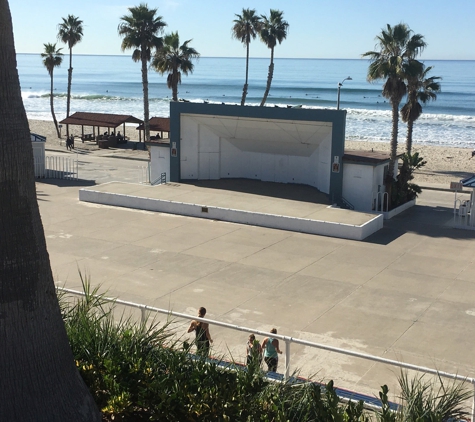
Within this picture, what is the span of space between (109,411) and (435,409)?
3319mm

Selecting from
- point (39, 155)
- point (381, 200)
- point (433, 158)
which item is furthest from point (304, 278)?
point (433, 158)

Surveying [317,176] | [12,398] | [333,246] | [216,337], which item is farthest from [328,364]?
[317,176]

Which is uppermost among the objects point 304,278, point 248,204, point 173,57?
point 173,57

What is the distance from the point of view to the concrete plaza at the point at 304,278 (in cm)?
1252

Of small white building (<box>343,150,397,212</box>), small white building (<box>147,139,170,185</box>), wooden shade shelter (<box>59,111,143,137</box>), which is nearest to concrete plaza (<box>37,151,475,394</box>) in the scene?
small white building (<box>343,150,397,212</box>)

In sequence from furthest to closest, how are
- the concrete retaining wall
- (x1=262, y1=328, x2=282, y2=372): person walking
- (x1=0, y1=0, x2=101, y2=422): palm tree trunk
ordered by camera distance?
the concrete retaining wall
(x1=262, y1=328, x2=282, y2=372): person walking
(x1=0, y1=0, x2=101, y2=422): palm tree trunk

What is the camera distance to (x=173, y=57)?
39.8 metres

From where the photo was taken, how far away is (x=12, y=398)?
243 inches

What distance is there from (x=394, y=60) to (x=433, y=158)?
59.5ft

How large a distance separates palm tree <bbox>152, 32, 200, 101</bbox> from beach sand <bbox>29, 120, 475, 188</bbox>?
7.04 meters

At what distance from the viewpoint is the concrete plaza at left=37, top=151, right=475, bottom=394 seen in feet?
41.1

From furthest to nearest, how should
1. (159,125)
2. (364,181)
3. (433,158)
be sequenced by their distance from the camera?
1. (433,158)
2. (159,125)
3. (364,181)

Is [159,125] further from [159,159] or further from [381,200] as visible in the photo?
[381,200]

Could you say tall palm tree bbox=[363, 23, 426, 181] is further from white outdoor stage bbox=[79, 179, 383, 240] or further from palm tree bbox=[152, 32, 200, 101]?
palm tree bbox=[152, 32, 200, 101]
